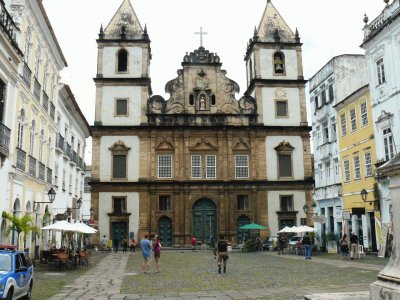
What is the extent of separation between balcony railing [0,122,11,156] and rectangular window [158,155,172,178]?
22.2m

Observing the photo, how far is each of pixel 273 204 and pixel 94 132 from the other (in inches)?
655

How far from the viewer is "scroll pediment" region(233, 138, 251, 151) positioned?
40062 millimetres

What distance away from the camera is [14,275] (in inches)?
389

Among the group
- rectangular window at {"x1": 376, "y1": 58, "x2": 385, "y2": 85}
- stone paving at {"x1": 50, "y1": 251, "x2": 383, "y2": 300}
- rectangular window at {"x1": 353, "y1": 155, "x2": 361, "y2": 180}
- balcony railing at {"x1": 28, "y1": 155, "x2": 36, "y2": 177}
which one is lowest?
stone paving at {"x1": 50, "y1": 251, "x2": 383, "y2": 300}

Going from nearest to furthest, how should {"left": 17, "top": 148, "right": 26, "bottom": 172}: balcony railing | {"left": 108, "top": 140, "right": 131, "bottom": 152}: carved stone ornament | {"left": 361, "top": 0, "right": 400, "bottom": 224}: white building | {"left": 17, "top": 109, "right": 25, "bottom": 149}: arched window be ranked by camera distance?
{"left": 17, "top": 148, "right": 26, "bottom": 172}: balcony railing
{"left": 17, "top": 109, "right": 25, "bottom": 149}: arched window
{"left": 361, "top": 0, "right": 400, "bottom": 224}: white building
{"left": 108, "top": 140, "right": 131, "bottom": 152}: carved stone ornament

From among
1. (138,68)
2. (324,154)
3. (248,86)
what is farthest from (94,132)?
(324,154)

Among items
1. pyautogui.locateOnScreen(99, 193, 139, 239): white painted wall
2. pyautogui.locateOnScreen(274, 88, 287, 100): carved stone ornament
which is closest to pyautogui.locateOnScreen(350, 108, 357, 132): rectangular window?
pyautogui.locateOnScreen(274, 88, 287, 100): carved stone ornament

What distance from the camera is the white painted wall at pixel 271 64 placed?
41844 millimetres

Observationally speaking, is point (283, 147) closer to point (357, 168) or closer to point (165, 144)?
point (165, 144)

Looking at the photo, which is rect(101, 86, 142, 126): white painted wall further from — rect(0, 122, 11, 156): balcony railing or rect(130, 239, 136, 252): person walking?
rect(0, 122, 11, 156): balcony railing

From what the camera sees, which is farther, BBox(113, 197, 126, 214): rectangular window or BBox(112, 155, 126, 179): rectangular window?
BBox(112, 155, 126, 179): rectangular window

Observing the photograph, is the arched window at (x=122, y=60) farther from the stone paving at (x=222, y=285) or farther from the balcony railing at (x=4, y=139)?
the stone paving at (x=222, y=285)

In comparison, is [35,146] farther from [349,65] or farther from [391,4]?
[349,65]

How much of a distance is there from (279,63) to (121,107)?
15.2 meters
